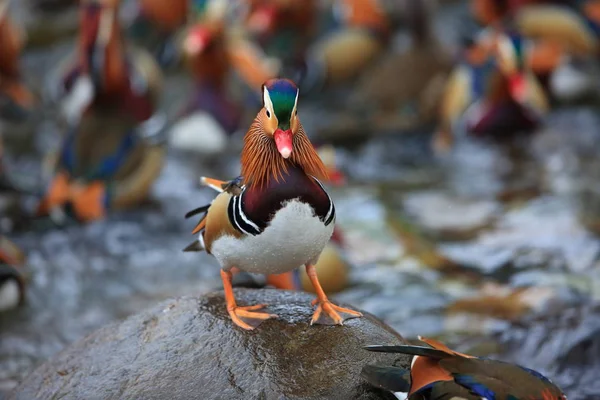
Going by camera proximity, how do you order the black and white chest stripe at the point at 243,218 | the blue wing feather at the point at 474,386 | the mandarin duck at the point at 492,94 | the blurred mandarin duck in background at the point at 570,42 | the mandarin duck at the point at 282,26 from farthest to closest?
the mandarin duck at the point at 282,26, the blurred mandarin duck in background at the point at 570,42, the mandarin duck at the point at 492,94, the black and white chest stripe at the point at 243,218, the blue wing feather at the point at 474,386

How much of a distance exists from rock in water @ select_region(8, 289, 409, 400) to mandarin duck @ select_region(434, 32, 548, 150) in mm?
4487

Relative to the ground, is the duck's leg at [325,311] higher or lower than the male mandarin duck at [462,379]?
higher

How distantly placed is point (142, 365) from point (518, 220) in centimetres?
356

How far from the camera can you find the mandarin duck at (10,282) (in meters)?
5.04

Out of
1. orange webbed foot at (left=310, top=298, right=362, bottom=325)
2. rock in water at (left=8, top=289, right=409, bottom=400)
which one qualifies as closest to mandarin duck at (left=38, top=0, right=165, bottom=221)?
rock in water at (left=8, top=289, right=409, bottom=400)

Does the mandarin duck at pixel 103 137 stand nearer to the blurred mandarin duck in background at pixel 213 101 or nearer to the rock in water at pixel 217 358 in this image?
the blurred mandarin duck in background at pixel 213 101

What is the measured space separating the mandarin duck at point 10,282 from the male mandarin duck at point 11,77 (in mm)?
3031

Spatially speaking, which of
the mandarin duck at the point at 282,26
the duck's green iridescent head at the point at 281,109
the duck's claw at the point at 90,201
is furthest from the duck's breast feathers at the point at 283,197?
the mandarin duck at the point at 282,26

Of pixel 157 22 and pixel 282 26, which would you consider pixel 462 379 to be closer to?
pixel 282 26

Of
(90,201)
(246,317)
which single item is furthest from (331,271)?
(246,317)

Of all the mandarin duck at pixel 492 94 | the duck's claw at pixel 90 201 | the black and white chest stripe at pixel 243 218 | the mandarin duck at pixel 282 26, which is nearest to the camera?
the black and white chest stripe at pixel 243 218

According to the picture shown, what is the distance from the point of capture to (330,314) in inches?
123

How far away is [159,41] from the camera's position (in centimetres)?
973

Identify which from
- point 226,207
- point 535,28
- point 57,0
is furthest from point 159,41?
point 226,207
